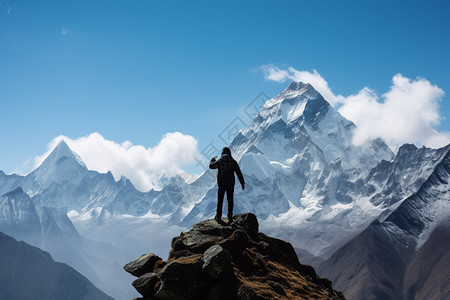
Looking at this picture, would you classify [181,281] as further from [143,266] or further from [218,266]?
[143,266]

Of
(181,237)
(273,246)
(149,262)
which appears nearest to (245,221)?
(273,246)

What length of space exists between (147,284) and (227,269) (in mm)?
4071

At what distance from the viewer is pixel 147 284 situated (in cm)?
2106

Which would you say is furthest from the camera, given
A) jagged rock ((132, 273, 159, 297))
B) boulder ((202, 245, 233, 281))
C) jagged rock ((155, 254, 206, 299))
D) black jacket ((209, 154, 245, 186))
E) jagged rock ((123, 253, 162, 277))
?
black jacket ((209, 154, 245, 186))

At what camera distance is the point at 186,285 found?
65.2 ft

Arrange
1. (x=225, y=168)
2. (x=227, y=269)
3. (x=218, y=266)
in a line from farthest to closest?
(x=225, y=168)
(x=227, y=269)
(x=218, y=266)

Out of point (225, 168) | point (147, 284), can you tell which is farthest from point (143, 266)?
point (225, 168)

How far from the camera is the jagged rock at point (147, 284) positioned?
21031 mm

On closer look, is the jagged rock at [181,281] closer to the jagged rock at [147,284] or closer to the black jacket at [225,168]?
the jagged rock at [147,284]

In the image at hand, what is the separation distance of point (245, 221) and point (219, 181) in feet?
9.46

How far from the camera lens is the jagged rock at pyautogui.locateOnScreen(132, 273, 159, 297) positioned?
69.0 ft

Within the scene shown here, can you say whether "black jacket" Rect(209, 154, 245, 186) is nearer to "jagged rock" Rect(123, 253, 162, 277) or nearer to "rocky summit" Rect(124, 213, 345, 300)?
"rocky summit" Rect(124, 213, 345, 300)

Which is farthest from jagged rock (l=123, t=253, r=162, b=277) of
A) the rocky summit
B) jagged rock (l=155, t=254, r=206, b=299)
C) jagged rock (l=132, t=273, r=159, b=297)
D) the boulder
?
the boulder

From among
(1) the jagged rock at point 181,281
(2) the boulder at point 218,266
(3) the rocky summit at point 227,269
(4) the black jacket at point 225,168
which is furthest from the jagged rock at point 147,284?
(4) the black jacket at point 225,168
